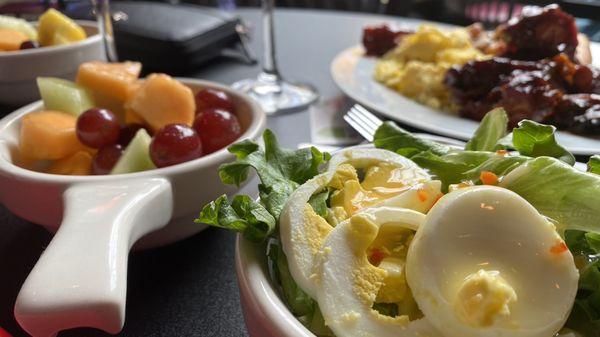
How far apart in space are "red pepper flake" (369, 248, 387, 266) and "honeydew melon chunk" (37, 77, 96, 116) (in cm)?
44

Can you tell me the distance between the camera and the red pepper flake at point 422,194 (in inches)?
17.1

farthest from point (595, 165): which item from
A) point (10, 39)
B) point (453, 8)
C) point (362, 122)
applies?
point (453, 8)

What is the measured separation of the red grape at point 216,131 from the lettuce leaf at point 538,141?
0.30 metres

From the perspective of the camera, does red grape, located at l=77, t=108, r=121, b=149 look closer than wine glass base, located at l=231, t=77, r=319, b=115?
Yes

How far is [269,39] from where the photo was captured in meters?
1.12

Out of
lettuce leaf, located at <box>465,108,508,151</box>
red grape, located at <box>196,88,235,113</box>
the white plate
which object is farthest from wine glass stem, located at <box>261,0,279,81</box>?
lettuce leaf, located at <box>465,108,508,151</box>

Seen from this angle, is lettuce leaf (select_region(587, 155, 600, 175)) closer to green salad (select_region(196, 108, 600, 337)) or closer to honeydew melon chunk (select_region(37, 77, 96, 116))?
green salad (select_region(196, 108, 600, 337))

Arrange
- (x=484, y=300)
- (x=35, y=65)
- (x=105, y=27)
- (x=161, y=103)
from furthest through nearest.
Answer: (x=105, y=27), (x=35, y=65), (x=161, y=103), (x=484, y=300)

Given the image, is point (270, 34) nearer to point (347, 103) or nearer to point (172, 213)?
point (347, 103)

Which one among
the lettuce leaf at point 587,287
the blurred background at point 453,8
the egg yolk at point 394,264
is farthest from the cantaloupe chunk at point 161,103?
the blurred background at point 453,8

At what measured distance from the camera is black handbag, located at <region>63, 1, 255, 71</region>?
1242 mm

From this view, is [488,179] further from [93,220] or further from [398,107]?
[398,107]

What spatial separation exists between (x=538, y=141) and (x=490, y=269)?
0.57 ft

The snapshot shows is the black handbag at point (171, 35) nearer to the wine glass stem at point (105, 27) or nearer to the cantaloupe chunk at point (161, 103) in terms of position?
the wine glass stem at point (105, 27)
